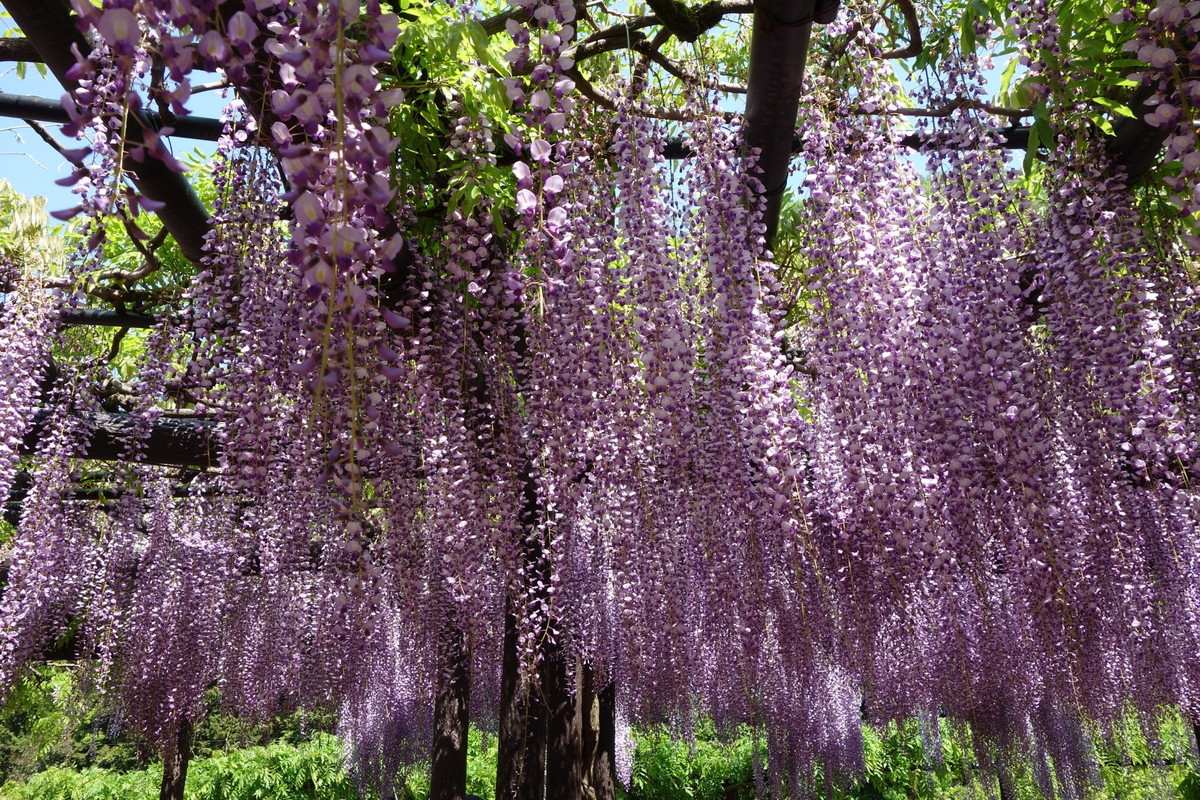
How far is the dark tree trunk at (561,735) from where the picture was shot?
18.9 feet

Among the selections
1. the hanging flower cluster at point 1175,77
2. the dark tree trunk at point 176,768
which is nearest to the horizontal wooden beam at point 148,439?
the dark tree trunk at point 176,768

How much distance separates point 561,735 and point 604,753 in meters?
0.95

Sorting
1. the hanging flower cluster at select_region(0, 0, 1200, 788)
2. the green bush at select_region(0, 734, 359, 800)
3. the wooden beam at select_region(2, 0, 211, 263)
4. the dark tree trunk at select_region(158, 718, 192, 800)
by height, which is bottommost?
the green bush at select_region(0, 734, 359, 800)

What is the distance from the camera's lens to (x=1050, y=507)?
353 cm

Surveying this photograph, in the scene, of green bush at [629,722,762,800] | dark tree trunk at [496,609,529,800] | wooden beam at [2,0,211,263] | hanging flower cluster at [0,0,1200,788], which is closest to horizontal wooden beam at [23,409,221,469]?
hanging flower cluster at [0,0,1200,788]

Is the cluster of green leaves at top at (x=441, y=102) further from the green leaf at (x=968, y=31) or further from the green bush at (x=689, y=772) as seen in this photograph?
the green bush at (x=689, y=772)

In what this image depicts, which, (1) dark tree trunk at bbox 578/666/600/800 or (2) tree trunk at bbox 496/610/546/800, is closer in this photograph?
(2) tree trunk at bbox 496/610/546/800

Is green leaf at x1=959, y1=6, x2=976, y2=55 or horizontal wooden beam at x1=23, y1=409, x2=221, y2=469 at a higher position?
green leaf at x1=959, y1=6, x2=976, y2=55

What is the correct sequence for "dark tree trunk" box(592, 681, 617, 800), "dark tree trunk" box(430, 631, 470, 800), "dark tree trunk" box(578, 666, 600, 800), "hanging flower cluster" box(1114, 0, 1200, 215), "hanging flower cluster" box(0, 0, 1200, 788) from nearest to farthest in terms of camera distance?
"hanging flower cluster" box(1114, 0, 1200, 215) < "hanging flower cluster" box(0, 0, 1200, 788) < "dark tree trunk" box(578, 666, 600, 800) < "dark tree trunk" box(592, 681, 617, 800) < "dark tree trunk" box(430, 631, 470, 800)

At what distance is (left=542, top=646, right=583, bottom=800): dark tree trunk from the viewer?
576cm

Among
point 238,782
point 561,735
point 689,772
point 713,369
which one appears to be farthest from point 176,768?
point 713,369

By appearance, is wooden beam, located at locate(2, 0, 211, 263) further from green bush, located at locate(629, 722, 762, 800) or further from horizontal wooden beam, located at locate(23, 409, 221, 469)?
green bush, located at locate(629, 722, 762, 800)

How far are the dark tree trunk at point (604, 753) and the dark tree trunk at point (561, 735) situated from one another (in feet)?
1.09

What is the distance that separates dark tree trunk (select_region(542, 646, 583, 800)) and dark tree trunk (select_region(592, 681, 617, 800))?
13.0 inches
